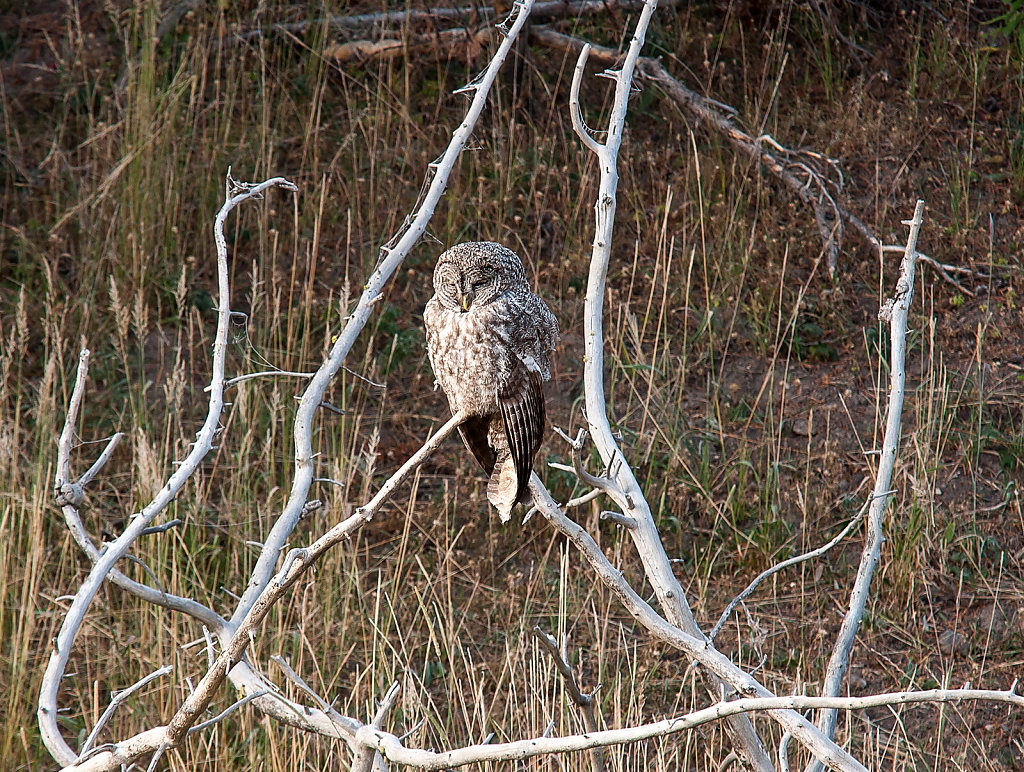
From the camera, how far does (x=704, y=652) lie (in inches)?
81.0

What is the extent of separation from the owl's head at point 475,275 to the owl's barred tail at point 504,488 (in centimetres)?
40

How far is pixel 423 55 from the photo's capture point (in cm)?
596

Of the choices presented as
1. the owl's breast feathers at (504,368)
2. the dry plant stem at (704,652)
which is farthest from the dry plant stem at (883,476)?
the owl's breast feathers at (504,368)

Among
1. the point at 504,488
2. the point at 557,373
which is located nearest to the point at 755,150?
the point at 557,373

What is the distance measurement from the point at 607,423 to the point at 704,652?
0.57m

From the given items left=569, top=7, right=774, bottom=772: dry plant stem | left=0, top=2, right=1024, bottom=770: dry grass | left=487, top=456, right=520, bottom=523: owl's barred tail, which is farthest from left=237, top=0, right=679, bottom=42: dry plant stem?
left=487, top=456, right=520, bottom=523: owl's barred tail

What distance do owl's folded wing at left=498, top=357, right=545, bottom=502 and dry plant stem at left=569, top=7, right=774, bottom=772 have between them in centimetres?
24

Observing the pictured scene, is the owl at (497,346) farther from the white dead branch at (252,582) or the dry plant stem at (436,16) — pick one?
the dry plant stem at (436,16)

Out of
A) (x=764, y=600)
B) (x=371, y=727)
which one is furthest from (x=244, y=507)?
(x=371, y=727)

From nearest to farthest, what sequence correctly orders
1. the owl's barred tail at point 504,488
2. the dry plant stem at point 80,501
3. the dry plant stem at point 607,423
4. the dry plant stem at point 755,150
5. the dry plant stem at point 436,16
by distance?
the dry plant stem at point 80,501 → the dry plant stem at point 607,423 → the owl's barred tail at point 504,488 → the dry plant stem at point 755,150 → the dry plant stem at point 436,16

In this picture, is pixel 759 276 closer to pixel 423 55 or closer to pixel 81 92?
pixel 423 55

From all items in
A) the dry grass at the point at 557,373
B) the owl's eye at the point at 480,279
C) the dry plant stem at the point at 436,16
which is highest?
the dry plant stem at the point at 436,16

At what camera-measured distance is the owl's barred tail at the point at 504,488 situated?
2.56 meters

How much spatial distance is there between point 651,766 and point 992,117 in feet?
13.4
